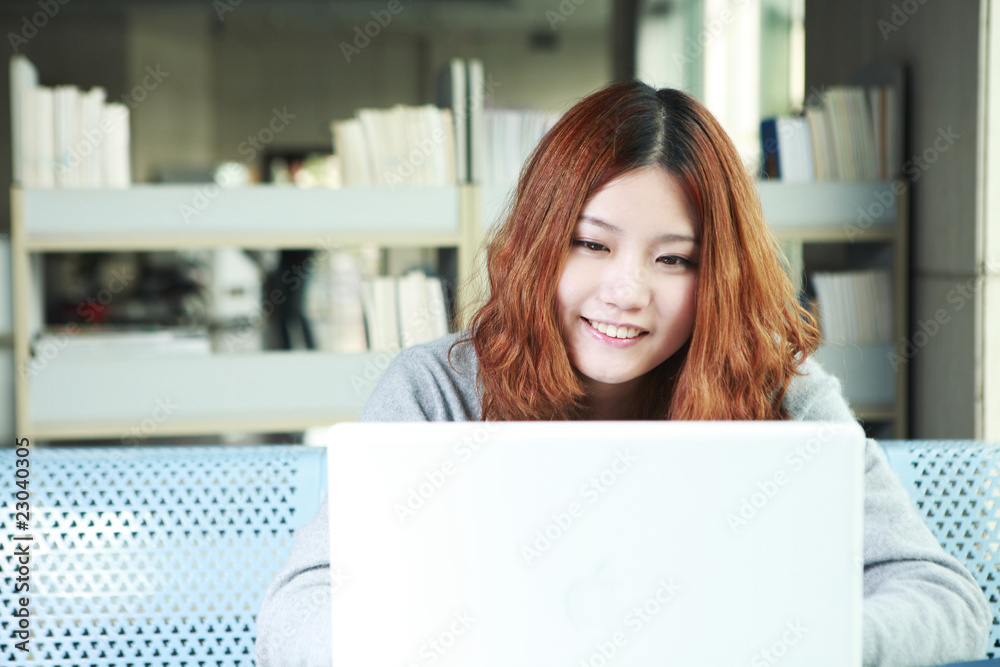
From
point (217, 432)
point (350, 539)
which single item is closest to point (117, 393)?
point (217, 432)

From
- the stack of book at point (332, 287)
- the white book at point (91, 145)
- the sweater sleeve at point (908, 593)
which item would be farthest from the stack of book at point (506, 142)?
the stack of book at point (332, 287)

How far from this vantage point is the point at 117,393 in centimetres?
238

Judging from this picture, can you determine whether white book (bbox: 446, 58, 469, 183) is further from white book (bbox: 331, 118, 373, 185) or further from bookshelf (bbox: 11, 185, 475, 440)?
white book (bbox: 331, 118, 373, 185)

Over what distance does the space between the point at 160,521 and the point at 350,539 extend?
0.75 meters

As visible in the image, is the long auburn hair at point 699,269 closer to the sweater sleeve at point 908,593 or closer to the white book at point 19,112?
the sweater sleeve at point 908,593

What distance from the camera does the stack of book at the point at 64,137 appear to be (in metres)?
2.34

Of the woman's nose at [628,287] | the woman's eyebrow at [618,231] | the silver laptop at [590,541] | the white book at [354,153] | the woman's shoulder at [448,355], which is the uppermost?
the white book at [354,153]

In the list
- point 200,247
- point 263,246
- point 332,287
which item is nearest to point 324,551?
point 263,246

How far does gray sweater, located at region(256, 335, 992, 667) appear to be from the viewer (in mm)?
812

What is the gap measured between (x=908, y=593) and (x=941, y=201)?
5.36 ft

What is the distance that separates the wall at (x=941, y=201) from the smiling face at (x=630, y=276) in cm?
127

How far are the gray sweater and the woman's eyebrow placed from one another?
0.92 ft

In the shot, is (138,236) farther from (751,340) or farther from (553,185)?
(751,340)

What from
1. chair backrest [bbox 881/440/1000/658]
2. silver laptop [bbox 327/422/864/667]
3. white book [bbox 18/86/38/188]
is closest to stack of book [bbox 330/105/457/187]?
white book [bbox 18/86/38/188]
